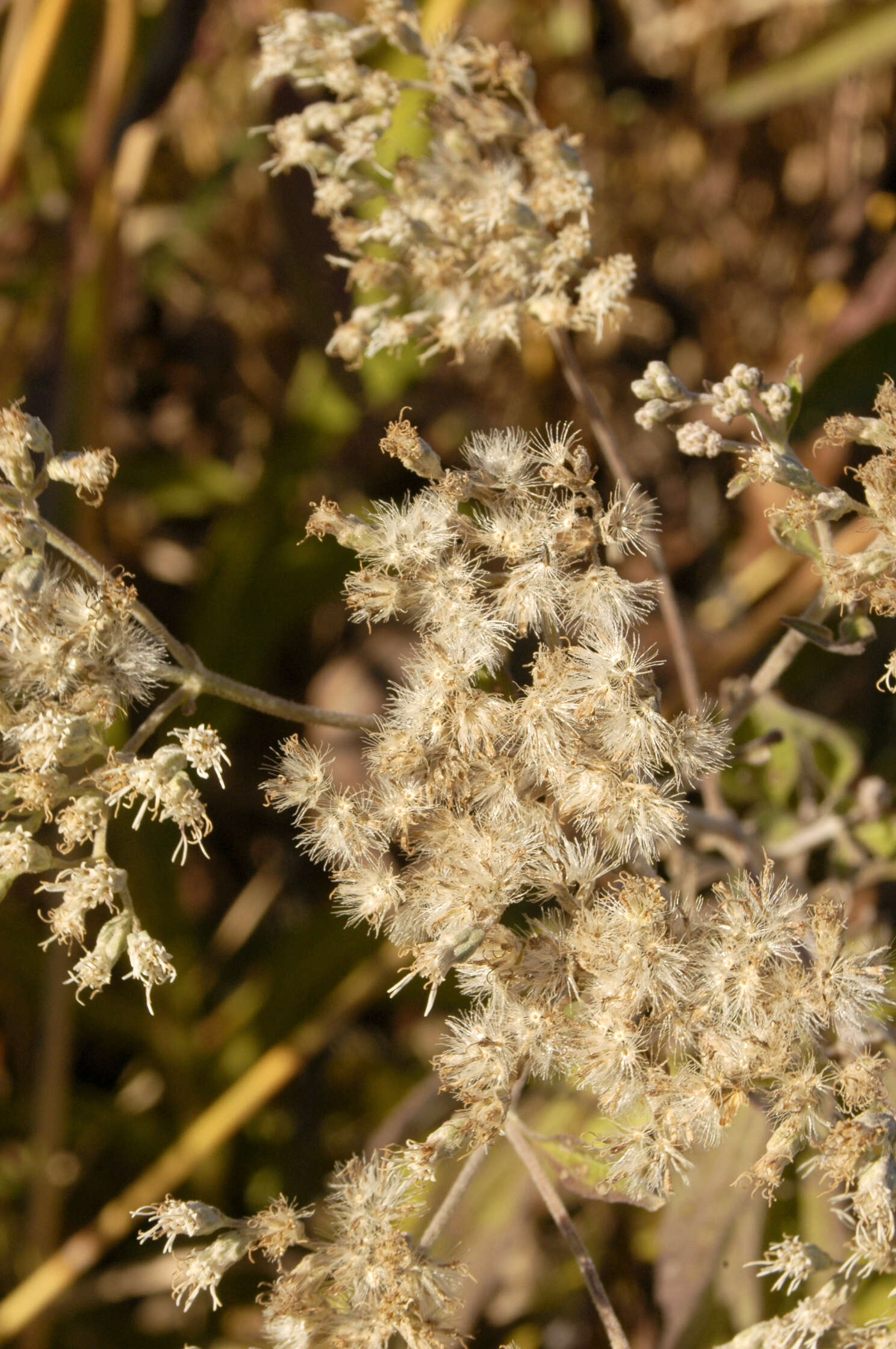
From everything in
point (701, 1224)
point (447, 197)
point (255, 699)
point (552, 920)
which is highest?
point (447, 197)

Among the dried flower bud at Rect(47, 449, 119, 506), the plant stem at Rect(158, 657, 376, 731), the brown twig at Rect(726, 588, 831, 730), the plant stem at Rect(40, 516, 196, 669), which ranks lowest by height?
the brown twig at Rect(726, 588, 831, 730)

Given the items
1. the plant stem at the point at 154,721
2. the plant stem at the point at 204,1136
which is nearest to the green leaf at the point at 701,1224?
the plant stem at the point at 204,1136

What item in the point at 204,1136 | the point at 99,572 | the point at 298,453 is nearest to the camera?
the point at 99,572

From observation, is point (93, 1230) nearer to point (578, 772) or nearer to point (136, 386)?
point (578, 772)

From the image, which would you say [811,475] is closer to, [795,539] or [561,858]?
[795,539]

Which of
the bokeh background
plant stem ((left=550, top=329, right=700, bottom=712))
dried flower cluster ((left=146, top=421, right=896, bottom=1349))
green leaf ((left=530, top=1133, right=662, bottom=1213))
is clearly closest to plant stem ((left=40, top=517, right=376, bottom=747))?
dried flower cluster ((left=146, top=421, right=896, bottom=1349))

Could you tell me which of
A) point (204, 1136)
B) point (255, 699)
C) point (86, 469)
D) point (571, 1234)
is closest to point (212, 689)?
point (255, 699)

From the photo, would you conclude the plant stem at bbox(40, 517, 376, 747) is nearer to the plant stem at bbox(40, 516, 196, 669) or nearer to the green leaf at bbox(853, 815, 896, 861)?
the plant stem at bbox(40, 516, 196, 669)

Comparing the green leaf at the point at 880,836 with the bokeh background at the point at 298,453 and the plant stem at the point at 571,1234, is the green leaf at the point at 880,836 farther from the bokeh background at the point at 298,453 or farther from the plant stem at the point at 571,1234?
the plant stem at the point at 571,1234
